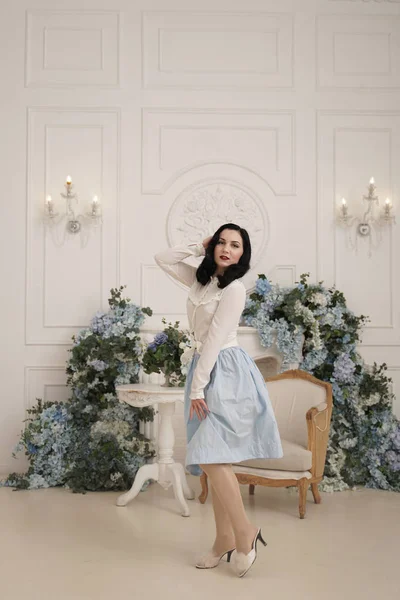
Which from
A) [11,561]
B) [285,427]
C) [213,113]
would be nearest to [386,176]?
[213,113]

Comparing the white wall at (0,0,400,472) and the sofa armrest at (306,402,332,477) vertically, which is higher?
the white wall at (0,0,400,472)

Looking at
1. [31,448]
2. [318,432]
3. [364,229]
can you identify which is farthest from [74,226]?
[318,432]

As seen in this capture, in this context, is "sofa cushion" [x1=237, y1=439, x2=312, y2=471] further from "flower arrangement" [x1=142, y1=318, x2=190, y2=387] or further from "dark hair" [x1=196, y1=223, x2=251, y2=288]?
"dark hair" [x1=196, y1=223, x2=251, y2=288]

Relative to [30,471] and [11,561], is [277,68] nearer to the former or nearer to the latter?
[30,471]

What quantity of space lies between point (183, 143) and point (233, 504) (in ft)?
12.3

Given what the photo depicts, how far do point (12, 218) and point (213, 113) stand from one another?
2024 millimetres

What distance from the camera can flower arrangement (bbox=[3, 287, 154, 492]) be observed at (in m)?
5.49

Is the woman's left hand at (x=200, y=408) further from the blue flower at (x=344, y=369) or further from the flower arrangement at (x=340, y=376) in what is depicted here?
the blue flower at (x=344, y=369)

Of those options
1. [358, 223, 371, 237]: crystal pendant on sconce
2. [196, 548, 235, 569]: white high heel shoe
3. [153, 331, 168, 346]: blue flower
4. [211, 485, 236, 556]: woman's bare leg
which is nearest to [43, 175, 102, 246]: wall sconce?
[153, 331, 168, 346]: blue flower

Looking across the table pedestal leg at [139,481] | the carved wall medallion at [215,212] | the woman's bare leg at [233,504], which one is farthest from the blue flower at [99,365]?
the woman's bare leg at [233,504]

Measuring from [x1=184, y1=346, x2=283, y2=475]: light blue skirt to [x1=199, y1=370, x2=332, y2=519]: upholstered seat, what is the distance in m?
→ 1.35

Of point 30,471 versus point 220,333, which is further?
point 30,471

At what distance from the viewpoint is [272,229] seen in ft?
20.7

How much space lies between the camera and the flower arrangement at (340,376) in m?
5.68
